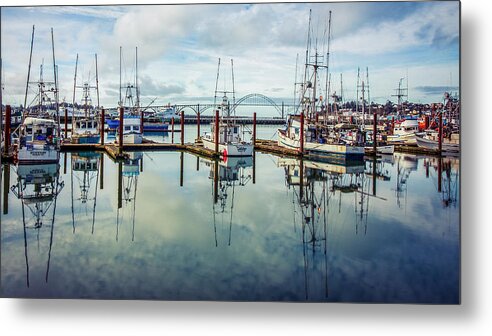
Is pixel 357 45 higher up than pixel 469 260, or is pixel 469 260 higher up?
pixel 357 45

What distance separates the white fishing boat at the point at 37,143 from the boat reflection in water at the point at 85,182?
71 cm

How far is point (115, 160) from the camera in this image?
15828mm

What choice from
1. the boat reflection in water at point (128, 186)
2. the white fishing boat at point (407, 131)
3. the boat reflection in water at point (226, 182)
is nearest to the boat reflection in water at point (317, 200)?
the boat reflection in water at point (226, 182)

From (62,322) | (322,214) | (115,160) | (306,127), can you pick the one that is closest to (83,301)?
(62,322)

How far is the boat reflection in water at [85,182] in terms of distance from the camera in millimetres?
8266

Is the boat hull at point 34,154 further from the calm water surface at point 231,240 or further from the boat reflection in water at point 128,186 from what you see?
the calm water surface at point 231,240

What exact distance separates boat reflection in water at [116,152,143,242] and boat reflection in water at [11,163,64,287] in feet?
3.32

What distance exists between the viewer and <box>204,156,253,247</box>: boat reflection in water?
7.98 metres

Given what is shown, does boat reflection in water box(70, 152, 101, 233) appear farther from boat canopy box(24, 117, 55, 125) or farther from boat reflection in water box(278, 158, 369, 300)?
boat reflection in water box(278, 158, 369, 300)

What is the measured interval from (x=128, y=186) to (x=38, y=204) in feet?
7.38

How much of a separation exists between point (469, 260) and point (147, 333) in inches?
142

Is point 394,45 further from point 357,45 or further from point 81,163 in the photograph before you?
point 81,163

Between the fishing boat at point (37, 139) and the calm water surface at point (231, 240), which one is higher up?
the fishing boat at point (37, 139)

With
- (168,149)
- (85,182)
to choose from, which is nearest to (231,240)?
(85,182)
